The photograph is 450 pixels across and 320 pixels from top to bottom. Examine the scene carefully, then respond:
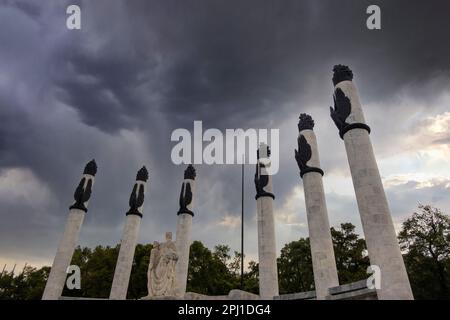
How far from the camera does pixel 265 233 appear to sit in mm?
24375

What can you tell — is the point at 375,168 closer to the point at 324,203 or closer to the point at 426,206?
the point at 324,203

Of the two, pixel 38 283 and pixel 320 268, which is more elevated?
pixel 38 283

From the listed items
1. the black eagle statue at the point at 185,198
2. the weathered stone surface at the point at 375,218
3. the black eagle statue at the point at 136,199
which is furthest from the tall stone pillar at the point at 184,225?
the weathered stone surface at the point at 375,218

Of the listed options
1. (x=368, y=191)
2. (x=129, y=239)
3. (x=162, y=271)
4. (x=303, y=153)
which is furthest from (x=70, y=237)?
(x=368, y=191)

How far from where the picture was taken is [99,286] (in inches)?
1503

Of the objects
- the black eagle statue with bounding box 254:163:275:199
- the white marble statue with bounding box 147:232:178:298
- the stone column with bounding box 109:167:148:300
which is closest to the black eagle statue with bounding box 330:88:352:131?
the black eagle statue with bounding box 254:163:275:199

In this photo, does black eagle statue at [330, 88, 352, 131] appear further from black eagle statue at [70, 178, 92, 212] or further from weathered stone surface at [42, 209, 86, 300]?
weathered stone surface at [42, 209, 86, 300]

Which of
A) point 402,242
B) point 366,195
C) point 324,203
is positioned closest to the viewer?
point 366,195

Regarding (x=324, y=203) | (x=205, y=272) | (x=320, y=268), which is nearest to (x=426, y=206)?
(x=324, y=203)

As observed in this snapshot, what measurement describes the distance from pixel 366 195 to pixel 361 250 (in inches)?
955

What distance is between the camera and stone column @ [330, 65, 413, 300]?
43.9ft

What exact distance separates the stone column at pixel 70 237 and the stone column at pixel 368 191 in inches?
925

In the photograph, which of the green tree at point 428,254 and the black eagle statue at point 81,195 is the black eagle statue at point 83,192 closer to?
the black eagle statue at point 81,195

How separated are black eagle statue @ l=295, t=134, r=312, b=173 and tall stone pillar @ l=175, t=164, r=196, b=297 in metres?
12.8
